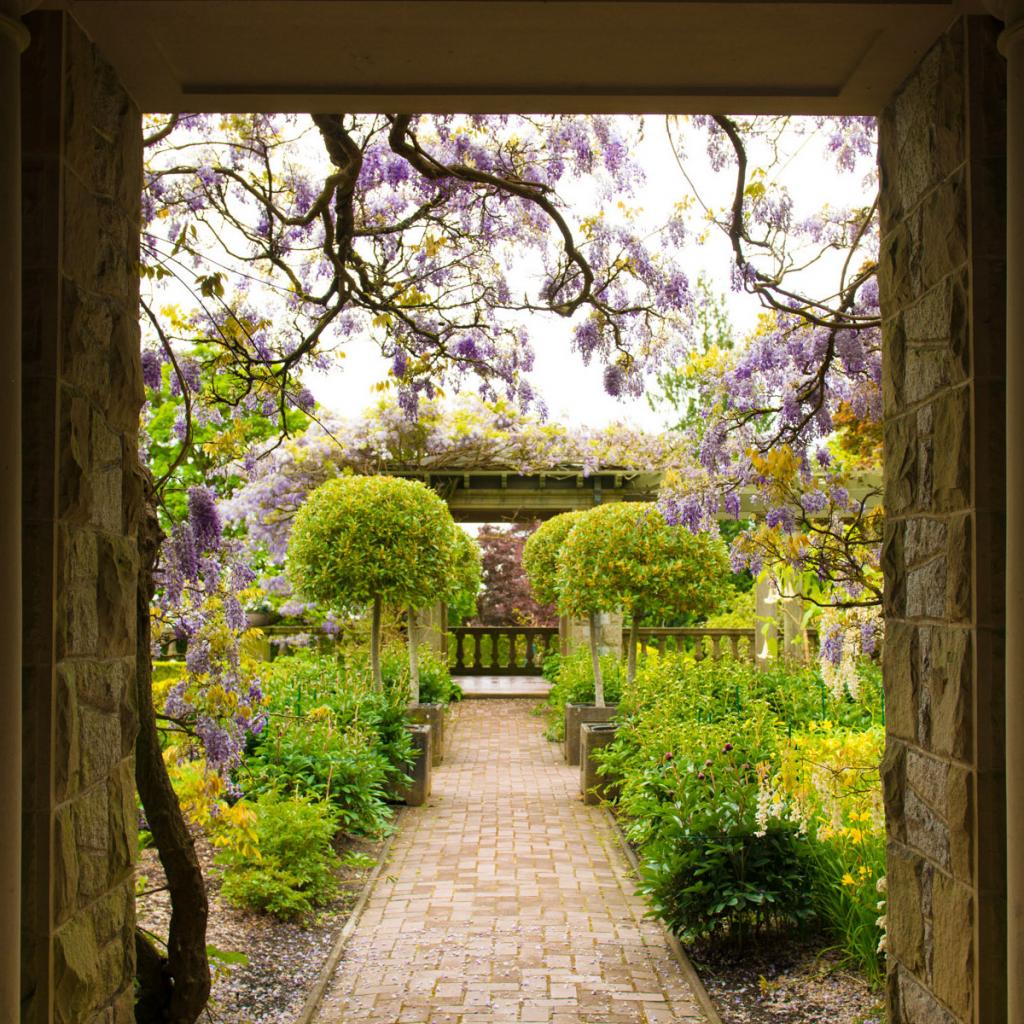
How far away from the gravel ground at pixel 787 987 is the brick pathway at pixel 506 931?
0.14 m

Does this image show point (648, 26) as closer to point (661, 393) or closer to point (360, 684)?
point (360, 684)

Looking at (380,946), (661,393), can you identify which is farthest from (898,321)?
(661,393)

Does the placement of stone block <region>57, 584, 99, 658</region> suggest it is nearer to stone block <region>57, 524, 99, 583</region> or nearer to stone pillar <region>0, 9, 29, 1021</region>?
stone block <region>57, 524, 99, 583</region>

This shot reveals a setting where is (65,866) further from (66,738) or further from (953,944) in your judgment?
(953,944)

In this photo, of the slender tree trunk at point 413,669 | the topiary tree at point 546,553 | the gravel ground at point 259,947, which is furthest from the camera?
the topiary tree at point 546,553

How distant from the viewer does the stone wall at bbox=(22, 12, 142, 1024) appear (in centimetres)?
164

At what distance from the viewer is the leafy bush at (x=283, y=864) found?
4301 millimetres

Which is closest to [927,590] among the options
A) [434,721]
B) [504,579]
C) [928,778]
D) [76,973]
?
[928,778]

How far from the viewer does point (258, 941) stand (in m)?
4.10

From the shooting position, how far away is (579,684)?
30.9 ft

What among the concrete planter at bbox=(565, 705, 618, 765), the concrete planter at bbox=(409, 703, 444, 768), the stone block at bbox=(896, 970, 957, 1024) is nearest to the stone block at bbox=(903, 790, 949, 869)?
the stone block at bbox=(896, 970, 957, 1024)

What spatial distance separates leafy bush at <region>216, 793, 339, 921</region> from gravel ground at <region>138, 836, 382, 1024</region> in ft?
0.27

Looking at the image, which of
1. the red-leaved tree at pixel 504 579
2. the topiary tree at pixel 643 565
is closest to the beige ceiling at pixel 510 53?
the topiary tree at pixel 643 565

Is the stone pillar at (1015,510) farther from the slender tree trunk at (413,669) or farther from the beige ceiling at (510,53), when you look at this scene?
the slender tree trunk at (413,669)
